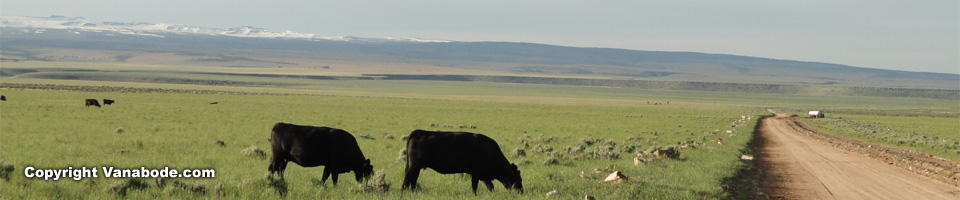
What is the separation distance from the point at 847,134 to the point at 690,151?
28443 millimetres

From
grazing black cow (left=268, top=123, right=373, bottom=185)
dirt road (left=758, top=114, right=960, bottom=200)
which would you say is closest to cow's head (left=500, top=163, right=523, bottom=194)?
grazing black cow (left=268, top=123, right=373, bottom=185)

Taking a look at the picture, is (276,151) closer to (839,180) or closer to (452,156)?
(452,156)

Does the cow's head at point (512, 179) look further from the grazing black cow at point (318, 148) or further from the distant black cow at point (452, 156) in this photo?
the grazing black cow at point (318, 148)

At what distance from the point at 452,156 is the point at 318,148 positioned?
2.41 m

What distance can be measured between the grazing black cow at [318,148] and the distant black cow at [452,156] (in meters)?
1.38

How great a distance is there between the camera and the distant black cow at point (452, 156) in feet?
41.9

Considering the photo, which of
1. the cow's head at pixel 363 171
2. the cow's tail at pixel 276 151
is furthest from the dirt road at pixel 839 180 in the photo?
the cow's tail at pixel 276 151

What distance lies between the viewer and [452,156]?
12.9 m

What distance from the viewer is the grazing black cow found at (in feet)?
44.8

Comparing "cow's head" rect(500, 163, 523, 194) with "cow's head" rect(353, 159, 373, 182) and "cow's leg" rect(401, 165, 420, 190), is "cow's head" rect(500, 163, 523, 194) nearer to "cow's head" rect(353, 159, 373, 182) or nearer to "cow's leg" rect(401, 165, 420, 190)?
"cow's leg" rect(401, 165, 420, 190)

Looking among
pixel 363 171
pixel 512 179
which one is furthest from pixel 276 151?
pixel 512 179

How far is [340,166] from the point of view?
13.9 meters

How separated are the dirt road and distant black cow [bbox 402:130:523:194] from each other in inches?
243

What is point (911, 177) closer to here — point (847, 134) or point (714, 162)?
point (714, 162)
